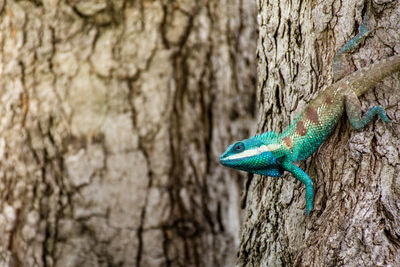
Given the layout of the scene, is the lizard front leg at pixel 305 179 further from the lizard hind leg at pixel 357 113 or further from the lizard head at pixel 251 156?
the lizard hind leg at pixel 357 113

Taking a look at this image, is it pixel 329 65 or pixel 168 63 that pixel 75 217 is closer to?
pixel 168 63

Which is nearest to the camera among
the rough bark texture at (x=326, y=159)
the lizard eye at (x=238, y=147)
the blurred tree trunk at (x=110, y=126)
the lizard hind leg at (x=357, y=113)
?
the rough bark texture at (x=326, y=159)

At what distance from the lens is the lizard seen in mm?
2713

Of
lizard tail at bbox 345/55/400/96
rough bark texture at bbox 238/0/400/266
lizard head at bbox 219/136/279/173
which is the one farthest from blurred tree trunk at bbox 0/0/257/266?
lizard tail at bbox 345/55/400/96

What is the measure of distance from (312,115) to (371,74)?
0.36 m

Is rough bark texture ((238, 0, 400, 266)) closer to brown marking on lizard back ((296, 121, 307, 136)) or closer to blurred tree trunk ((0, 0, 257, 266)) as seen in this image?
brown marking on lizard back ((296, 121, 307, 136))

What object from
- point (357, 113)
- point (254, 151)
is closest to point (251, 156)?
point (254, 151)

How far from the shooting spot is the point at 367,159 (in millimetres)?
2633

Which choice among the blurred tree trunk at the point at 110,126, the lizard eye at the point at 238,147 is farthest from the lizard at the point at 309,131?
the blurred tree trunk at the point at 110,126

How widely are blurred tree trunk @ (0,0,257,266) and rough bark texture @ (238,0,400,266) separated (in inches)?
65.1

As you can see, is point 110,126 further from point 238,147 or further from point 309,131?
point 309,131

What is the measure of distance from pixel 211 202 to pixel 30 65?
2.11 metres

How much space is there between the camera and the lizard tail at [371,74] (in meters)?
2.70

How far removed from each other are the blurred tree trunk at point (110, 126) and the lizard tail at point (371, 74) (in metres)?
2.39
